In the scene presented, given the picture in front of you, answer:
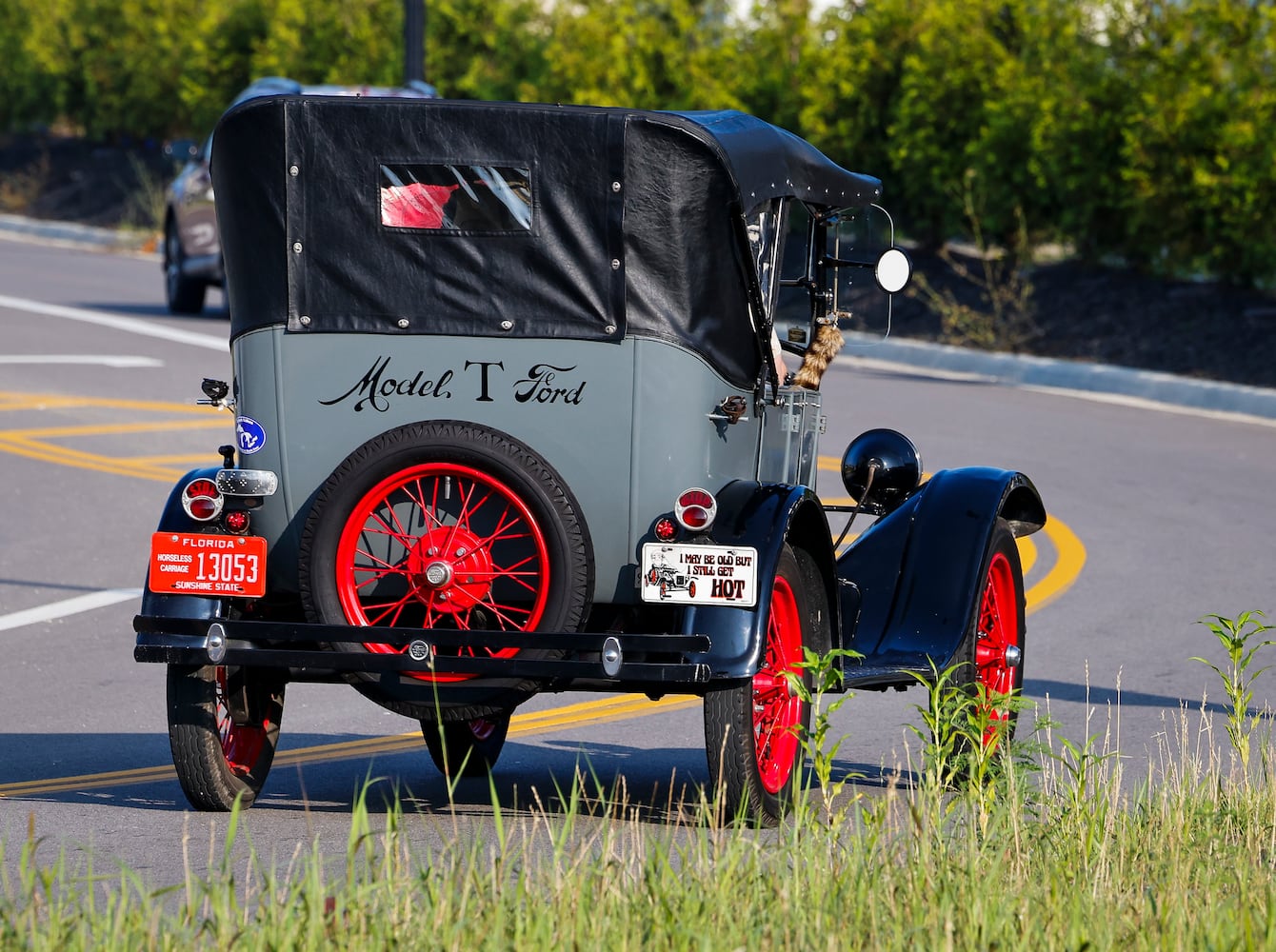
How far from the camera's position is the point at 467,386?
241 inches

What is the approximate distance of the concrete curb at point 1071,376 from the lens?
18.8m

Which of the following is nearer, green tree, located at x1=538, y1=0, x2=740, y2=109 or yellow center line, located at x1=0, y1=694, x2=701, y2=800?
yellow center line, located at x1=0, y1=694, x2=701, y2=800

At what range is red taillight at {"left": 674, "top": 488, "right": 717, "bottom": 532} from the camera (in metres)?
5.93

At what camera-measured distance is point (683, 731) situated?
8.06m

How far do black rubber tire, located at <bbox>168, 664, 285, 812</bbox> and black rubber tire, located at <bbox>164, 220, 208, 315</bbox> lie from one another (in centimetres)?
1655

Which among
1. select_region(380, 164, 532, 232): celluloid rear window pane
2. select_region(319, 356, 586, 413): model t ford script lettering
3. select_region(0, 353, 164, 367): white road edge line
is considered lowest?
select_region(0, 353, 164, 367): white road edge line

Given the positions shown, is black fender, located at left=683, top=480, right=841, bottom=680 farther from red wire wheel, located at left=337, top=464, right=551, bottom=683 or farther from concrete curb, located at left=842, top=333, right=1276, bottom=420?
concrete curb, located at left=842, top=333, right=1276, bottom=420

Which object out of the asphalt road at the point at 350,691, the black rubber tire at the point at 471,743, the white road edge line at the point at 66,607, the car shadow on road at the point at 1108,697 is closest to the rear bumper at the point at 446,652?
the asphalt road at the point at 350,691

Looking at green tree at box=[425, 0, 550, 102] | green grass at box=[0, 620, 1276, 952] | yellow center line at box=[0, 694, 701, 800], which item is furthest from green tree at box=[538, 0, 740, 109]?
green grass at box=[0, 620, 1276, 952]

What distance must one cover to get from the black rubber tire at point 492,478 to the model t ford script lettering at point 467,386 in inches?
7.7

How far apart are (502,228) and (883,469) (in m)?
2.25

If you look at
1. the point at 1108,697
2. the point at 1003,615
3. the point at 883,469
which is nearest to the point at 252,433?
the point at 883,469

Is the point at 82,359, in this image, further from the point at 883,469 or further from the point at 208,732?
the point at 208,732

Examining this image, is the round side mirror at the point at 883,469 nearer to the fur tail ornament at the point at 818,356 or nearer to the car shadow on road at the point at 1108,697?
the fur tail ornament at the point at 818,356
